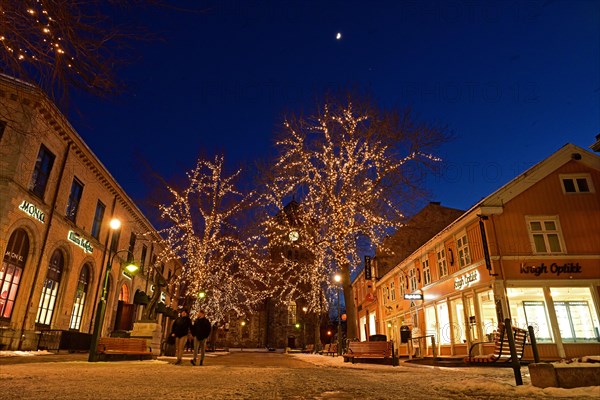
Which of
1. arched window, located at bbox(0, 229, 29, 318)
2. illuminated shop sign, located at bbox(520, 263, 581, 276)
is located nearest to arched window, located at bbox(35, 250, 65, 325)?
arched window, located at bbox(0, 229, 29, 318)

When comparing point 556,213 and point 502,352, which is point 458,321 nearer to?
point 556,213

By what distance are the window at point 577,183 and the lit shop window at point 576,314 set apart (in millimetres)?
4549

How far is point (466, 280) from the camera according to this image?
59.7 feet

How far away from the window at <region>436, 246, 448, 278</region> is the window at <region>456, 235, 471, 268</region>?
1.60m

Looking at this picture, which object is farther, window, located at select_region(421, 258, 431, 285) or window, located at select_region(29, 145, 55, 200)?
window, located at select_region(421, 258, 431, 285)

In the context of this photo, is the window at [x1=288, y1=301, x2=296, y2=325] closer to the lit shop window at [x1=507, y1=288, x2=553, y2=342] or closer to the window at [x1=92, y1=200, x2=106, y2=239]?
the window at [x1=92, y1=200, x2=106, y2=239]

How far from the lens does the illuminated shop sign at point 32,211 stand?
48.2 ft

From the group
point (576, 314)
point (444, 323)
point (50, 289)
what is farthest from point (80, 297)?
point (576, 314)

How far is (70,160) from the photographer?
59.9ft

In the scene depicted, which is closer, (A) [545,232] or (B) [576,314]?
(B) [576,314]

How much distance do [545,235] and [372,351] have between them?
9.59 m

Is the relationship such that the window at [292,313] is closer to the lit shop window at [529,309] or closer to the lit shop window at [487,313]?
the lit shop window at [487,313]

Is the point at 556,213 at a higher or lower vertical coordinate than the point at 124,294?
higher

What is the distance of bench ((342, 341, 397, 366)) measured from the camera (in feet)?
46.3
